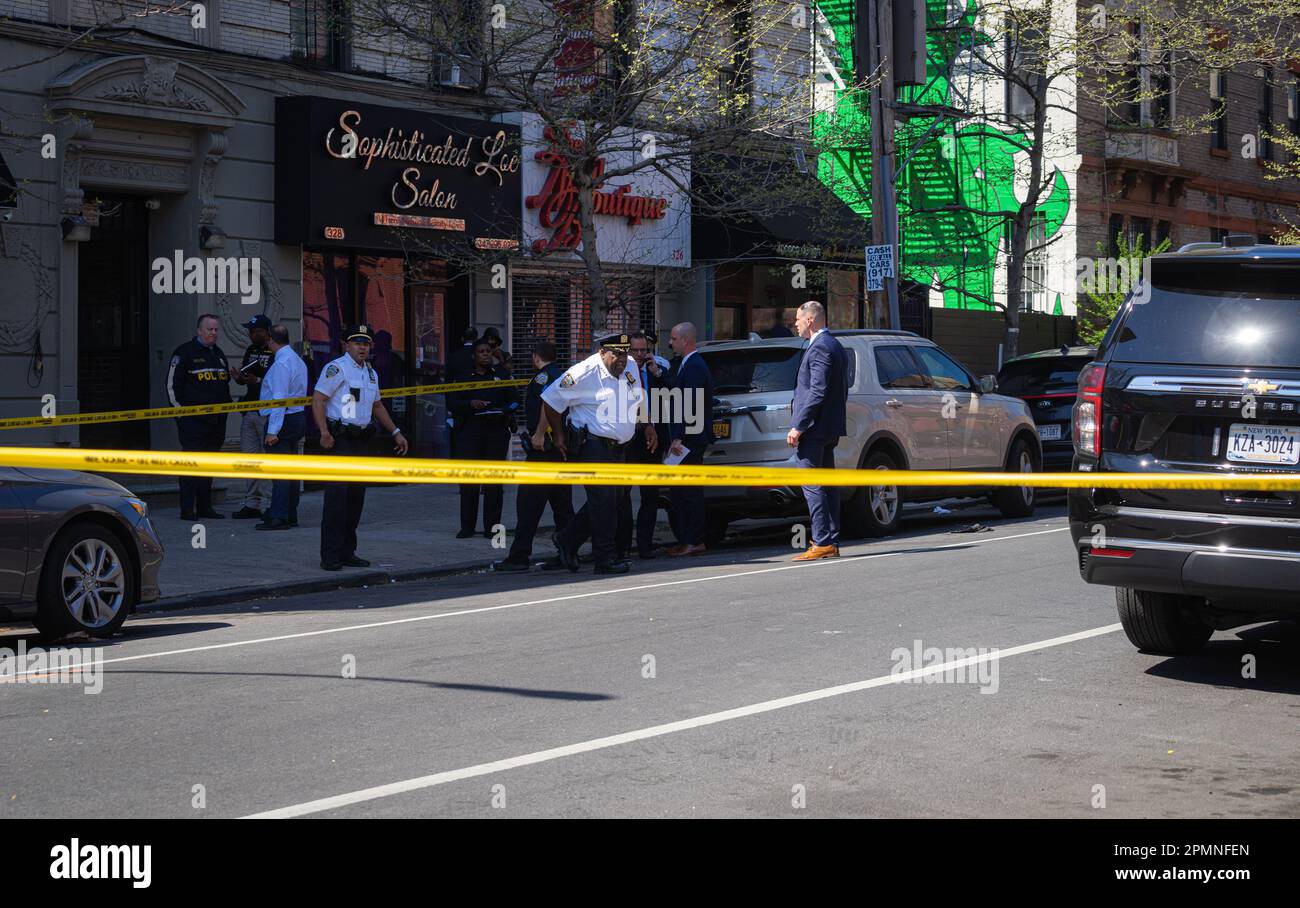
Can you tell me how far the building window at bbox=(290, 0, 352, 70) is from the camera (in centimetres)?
2002

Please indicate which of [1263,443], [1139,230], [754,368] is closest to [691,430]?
[754,368]

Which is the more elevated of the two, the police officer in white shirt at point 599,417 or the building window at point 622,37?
the building window at point 622,37

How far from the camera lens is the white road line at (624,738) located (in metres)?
5.84

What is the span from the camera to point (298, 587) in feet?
43.0

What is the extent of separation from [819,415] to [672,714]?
6.81m

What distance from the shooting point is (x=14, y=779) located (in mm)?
6281

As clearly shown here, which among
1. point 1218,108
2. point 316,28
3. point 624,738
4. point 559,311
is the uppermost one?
point 1218,108

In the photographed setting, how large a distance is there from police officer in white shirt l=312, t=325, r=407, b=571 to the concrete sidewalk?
0.24 meters

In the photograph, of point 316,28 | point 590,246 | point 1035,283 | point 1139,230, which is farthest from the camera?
point 1139,230

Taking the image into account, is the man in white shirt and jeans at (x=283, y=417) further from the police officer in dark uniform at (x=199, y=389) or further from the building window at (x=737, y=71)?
the building window at (x=737, y=71)

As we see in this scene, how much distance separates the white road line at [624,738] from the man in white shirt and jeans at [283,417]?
30.0ft

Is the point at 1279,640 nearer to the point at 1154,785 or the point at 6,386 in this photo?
the point at 1154,785

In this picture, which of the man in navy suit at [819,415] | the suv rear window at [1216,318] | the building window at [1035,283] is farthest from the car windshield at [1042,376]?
the building window at [1035,283]

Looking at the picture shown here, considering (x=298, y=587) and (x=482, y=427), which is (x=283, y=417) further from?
(x=298, y=587)
